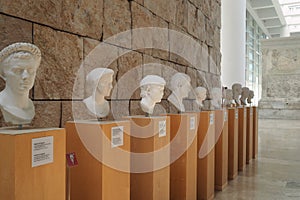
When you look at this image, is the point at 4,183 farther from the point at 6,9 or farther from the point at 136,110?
the point at 136,110

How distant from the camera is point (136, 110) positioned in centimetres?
388

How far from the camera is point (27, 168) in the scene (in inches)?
63.6

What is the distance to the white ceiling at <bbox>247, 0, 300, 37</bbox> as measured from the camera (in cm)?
1895

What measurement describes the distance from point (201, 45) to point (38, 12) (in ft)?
13.9

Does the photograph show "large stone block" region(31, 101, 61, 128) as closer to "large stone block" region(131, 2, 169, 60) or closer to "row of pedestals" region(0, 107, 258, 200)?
"row of pedestals" region(0, 107, 258, 200)

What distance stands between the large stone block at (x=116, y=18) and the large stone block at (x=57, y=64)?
482 millimetres

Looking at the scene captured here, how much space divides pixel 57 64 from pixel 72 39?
1.02ft

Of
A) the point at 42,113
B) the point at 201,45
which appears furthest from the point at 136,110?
the point at 201,45

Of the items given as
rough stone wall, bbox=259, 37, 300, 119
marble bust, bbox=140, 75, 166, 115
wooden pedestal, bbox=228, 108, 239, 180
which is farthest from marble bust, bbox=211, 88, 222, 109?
rough stone wall, bbox=259, 37, 300, 119

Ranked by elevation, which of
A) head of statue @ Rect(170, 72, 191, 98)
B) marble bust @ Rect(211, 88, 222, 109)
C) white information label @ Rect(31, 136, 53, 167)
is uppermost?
head of statue @ Rect(170, 72, 191, 98)

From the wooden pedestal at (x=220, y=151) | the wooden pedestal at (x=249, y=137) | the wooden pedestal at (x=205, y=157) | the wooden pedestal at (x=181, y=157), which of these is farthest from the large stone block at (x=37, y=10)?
the wooden pedestal at (x=249, y=137)

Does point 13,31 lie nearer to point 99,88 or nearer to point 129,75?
point 99,88

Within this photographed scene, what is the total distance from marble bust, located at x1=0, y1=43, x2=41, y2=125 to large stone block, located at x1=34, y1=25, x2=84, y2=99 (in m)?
0.63

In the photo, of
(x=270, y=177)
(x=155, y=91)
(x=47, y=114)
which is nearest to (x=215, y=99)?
(x=270, y=177)
